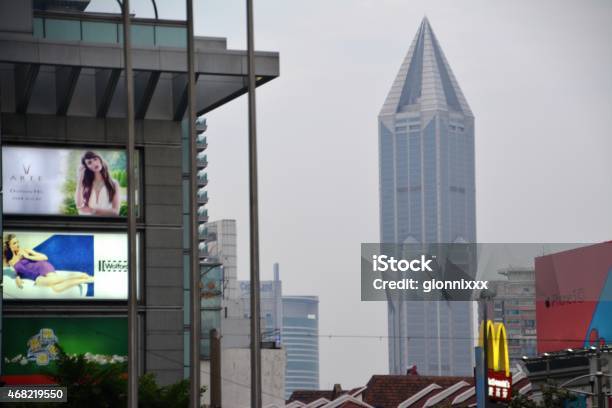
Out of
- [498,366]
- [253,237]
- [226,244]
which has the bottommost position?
[498,366]

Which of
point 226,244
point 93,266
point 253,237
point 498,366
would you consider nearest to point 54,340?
point 93,266

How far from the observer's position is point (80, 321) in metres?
54.2

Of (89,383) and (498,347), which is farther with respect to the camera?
(498,347)

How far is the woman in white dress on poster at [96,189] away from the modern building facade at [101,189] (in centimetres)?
5

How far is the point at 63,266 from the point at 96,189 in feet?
10.0

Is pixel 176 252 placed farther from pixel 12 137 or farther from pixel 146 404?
pixel 146 404

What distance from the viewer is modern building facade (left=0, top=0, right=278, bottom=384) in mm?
52969

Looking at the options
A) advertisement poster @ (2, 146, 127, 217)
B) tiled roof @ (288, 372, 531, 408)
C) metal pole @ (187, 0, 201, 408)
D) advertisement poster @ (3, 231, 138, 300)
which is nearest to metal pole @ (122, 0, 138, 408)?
metal pole @ (187, 0, 201, 408)

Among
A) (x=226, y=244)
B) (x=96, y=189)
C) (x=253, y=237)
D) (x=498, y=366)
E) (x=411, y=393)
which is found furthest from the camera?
(x=226, y=244)

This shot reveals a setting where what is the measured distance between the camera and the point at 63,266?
180 ft

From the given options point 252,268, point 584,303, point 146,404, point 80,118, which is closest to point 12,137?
point 80,118

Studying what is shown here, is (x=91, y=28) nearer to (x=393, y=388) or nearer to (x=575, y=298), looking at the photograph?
(x=575, y=298)

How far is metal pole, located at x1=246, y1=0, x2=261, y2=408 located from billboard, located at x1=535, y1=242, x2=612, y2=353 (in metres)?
48.8

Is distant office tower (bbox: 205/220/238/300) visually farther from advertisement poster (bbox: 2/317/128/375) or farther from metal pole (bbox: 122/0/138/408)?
metal pole (bbox: 122/0/138/408)
